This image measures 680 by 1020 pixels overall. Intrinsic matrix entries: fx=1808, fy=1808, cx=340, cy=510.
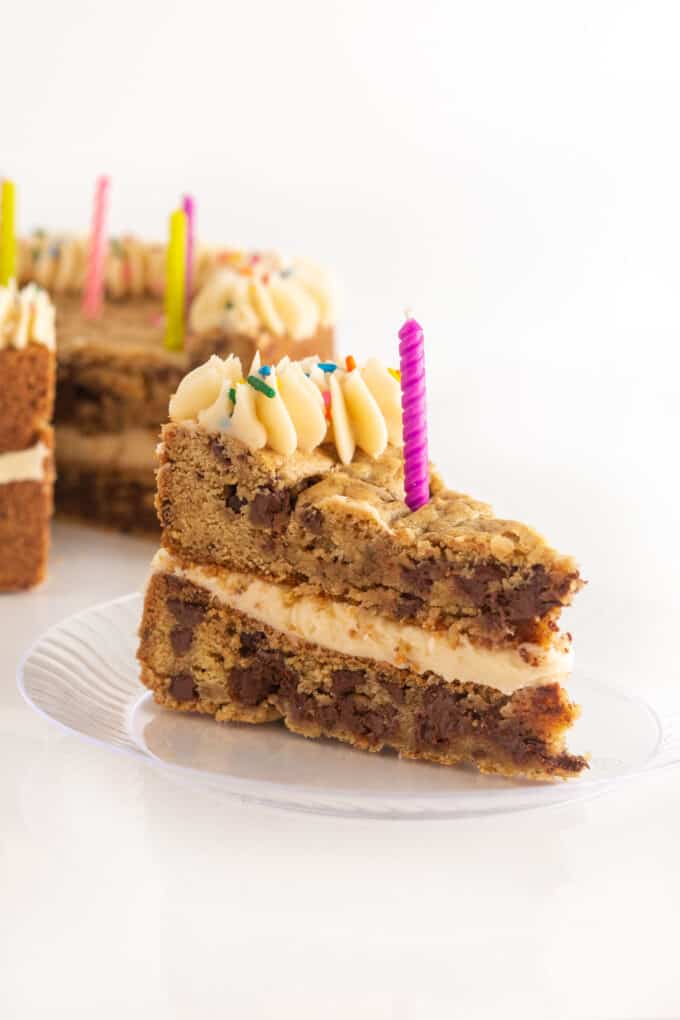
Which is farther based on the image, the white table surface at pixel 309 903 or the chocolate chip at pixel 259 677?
the chocolate chip at pixel 259 677

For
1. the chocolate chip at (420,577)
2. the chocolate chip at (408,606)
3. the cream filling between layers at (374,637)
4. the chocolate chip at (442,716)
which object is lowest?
the chocolate chip at (442,716)

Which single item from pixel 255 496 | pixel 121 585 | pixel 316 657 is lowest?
pixel 121 585

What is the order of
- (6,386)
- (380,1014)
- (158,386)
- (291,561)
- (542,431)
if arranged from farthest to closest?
(542,431), (158,386), (6,386), (291,561), (380,1014)

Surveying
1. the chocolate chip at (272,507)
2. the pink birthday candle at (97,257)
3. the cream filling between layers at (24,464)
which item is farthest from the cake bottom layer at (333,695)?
the pink birthday candle at (97,257)

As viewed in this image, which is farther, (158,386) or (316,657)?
(158,386)

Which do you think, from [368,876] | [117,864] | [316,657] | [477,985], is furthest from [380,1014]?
[316,657]

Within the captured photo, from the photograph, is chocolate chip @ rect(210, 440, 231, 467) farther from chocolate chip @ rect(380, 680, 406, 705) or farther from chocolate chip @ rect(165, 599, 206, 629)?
chocolate chip @ rect(380, 680, 406, 705)

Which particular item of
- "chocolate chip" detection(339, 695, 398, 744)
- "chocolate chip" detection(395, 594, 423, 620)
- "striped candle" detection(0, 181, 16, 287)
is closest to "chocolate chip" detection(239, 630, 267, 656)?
"chocolate chip" detection(339, 695, 398, 744)

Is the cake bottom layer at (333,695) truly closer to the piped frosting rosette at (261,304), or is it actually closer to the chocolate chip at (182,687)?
the chocolate chip at (182,687)

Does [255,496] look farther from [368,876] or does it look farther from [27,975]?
[27,975]
